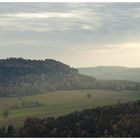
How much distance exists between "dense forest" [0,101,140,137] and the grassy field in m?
14.5

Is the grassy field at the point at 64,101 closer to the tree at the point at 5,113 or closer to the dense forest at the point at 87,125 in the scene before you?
the tree at the point at 5,113

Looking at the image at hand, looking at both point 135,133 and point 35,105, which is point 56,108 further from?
point 135,133

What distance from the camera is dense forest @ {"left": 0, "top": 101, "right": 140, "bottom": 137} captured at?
3214 inches

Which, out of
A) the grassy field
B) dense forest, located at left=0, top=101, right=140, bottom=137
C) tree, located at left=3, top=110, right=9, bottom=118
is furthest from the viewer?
the grassy field

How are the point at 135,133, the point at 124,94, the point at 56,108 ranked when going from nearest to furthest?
1. the point at 135,133
2. the point at 56,108
3. the point at 124,94

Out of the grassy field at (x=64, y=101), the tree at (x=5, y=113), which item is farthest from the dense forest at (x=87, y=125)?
the tree at (x=5, y=113)

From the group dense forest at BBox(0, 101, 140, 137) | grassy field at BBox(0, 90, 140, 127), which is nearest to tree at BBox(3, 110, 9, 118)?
grassy field at BBox(0, 90, 140, 127)

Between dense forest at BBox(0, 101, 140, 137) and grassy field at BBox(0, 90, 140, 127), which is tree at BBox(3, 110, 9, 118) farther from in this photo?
dense forest at BBox(0, 101, 140, 137)

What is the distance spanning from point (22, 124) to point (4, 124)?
8.86 metres

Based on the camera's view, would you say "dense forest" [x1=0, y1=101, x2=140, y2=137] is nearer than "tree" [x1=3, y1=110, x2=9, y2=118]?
Yes

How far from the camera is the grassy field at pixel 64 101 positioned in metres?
129

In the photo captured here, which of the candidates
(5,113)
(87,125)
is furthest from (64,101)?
(87,125)

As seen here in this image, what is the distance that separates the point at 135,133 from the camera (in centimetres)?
6838

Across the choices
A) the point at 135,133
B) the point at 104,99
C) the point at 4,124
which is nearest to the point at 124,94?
the point at 104,99
